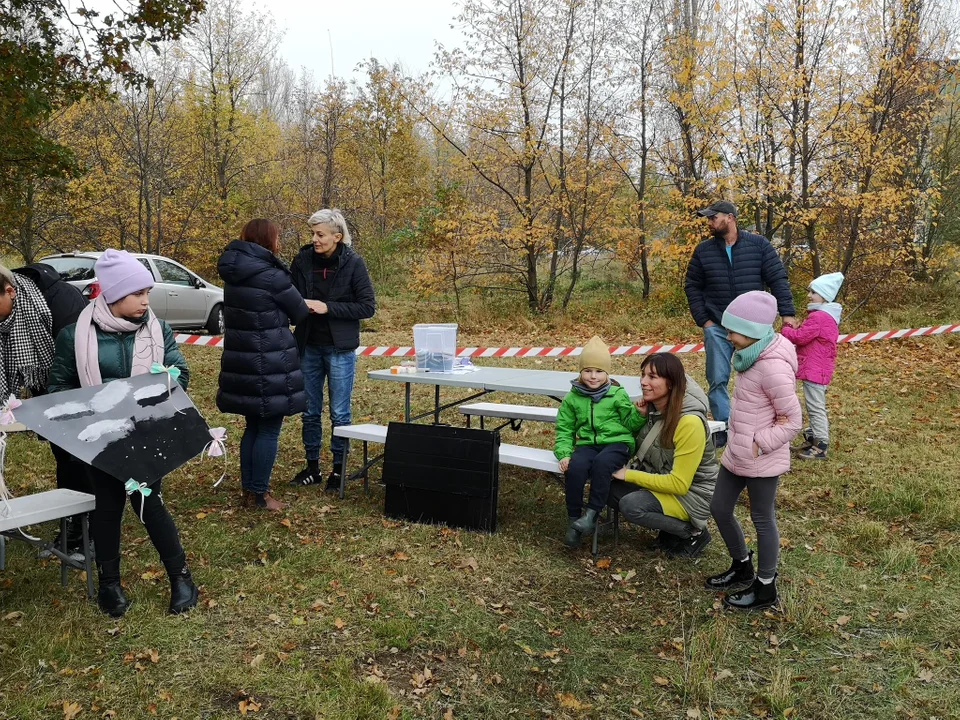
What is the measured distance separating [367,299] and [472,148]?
1157 centimetres

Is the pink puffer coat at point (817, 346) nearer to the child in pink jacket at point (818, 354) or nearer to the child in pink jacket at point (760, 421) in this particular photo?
the child in pink jacket at point (818, 354)

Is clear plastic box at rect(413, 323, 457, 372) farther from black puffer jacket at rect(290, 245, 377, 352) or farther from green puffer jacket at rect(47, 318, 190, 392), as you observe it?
green puffer jacket at rect(47, 318, 190, 392)

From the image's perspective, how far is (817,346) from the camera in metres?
6.57

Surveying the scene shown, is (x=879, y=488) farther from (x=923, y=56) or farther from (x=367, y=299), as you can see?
(x=923, y=56)

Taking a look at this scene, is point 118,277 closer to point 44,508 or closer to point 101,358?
point 101,358

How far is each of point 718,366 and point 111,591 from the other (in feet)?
15.3

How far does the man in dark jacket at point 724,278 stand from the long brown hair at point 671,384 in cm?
215

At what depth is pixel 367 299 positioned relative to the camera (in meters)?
5.50

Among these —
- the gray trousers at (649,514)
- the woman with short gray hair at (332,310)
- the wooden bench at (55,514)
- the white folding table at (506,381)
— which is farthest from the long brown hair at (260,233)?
the gray trousers at (649,514)

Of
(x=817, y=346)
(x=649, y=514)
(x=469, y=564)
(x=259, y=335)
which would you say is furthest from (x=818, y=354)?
(x=259, y=335)

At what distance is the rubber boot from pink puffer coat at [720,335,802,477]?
922 mm

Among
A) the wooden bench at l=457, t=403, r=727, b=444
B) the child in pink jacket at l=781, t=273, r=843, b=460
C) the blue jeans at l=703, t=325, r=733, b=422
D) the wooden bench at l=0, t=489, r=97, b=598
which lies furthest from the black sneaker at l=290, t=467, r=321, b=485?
the child in pink jacket at l=781, t=273, r=843, b=460

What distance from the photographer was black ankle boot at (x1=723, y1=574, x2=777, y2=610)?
3.77 meters

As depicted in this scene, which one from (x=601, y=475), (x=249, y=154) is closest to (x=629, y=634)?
(x=601, y=475)
